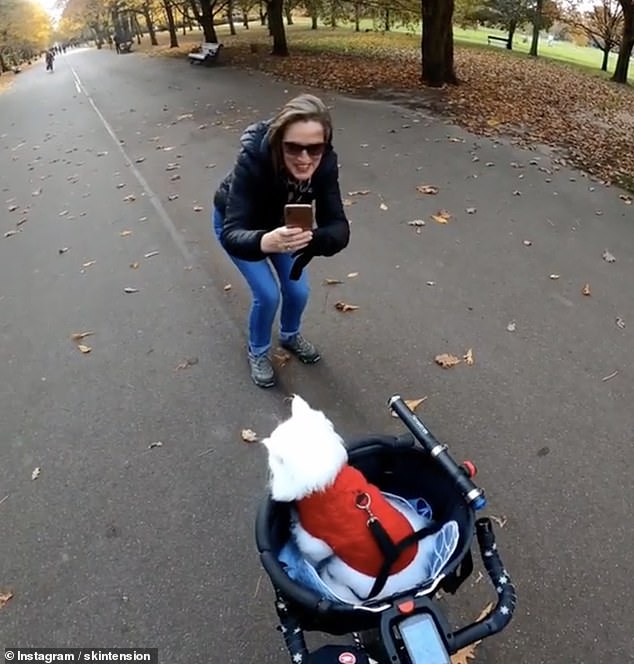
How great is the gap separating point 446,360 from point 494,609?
100 inches

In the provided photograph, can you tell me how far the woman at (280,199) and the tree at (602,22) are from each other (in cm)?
2890

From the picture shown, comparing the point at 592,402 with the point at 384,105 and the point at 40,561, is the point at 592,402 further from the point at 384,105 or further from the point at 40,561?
the point at 384,105

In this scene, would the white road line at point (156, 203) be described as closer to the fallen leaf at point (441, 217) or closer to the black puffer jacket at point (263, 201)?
the black puffer jacket at point (263, 201)

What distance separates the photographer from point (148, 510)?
3039 millimetres

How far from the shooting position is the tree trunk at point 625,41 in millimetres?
18203

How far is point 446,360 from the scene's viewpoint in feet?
13.5

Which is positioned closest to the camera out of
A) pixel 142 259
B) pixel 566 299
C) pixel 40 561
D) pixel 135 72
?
pixel 40 561

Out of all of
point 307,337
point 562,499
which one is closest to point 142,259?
point 307,337

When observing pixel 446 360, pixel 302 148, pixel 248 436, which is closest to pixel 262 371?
pixel 248 436

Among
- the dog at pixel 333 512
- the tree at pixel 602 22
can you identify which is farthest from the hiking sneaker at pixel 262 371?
the tree at pixel 602 22

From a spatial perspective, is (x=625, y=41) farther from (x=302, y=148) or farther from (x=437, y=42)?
(x=302, y=148)

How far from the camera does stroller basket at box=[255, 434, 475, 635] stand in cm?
164

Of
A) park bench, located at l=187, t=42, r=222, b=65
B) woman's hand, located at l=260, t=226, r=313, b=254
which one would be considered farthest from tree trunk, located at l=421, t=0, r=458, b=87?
woman's hand, located at l=260, t=226, r=313, b=254

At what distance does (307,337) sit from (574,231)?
11.8ft
